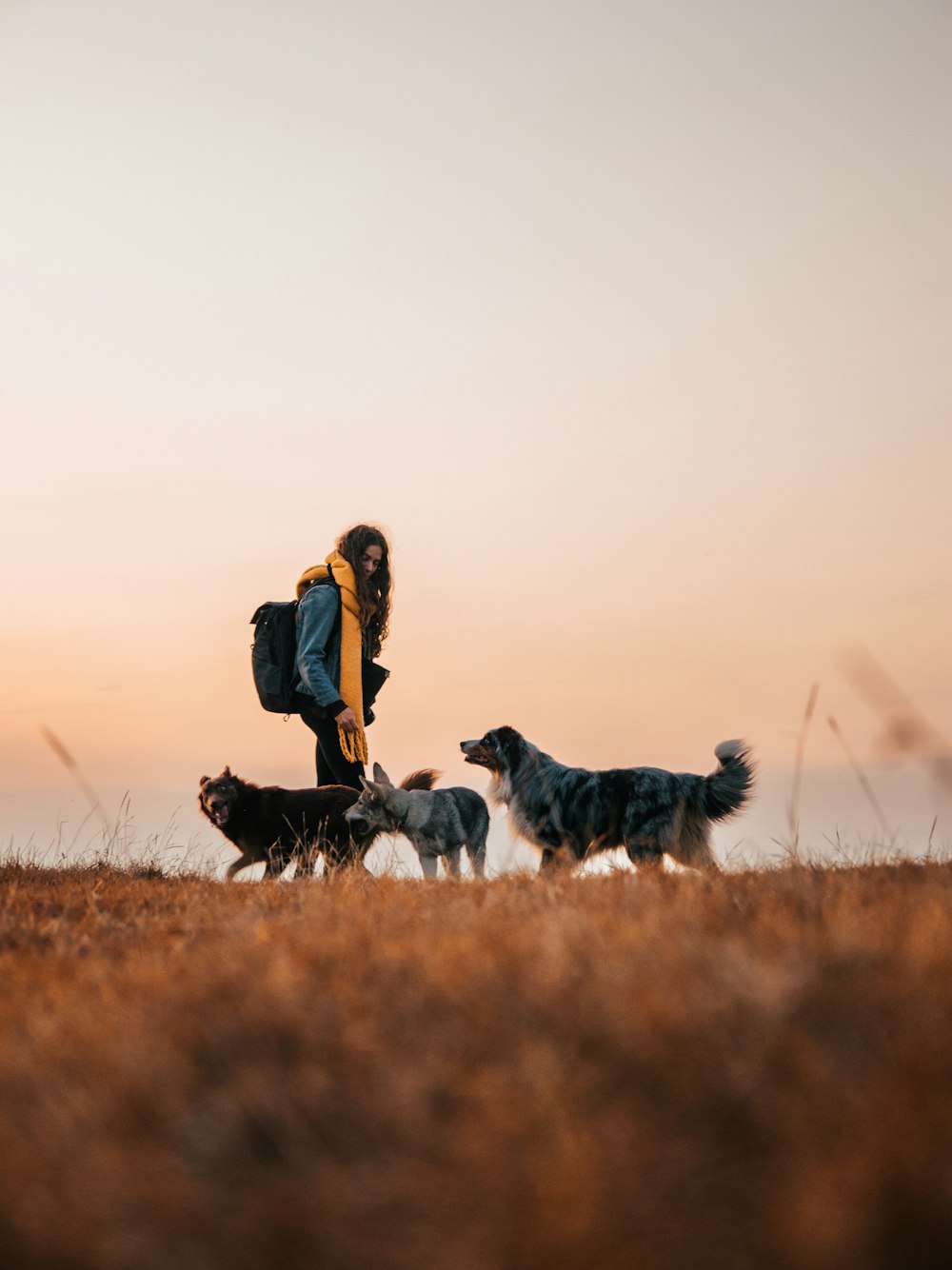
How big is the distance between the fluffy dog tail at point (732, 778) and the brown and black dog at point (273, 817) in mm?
2831

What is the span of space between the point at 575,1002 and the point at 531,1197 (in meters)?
0.74

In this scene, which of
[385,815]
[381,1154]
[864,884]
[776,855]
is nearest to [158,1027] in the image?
[381,1154]

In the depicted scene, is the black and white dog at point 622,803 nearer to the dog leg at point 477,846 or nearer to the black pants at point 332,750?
the black pants at point 332,750

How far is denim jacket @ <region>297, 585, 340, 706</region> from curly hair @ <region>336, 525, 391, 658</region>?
0.25 metres

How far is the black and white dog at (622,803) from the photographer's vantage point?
296 inches

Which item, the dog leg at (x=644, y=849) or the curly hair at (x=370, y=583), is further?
the curly hair at (x=370, y=583)

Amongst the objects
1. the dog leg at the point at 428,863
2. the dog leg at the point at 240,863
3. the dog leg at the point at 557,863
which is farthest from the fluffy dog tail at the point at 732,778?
the dog leg at the point at 240,863

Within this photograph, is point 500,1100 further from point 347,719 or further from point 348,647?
point 348,647

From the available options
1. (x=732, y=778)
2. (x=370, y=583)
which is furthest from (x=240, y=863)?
(x=732, y=778)

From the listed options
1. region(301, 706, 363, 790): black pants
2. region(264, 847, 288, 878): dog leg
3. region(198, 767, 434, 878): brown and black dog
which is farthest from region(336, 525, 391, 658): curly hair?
region(264, 847, 288, 878): dog leg

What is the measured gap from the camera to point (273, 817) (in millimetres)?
8836

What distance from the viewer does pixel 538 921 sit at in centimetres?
319

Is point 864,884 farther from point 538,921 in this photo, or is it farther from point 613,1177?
point 613,1177

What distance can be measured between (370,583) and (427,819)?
236cm
